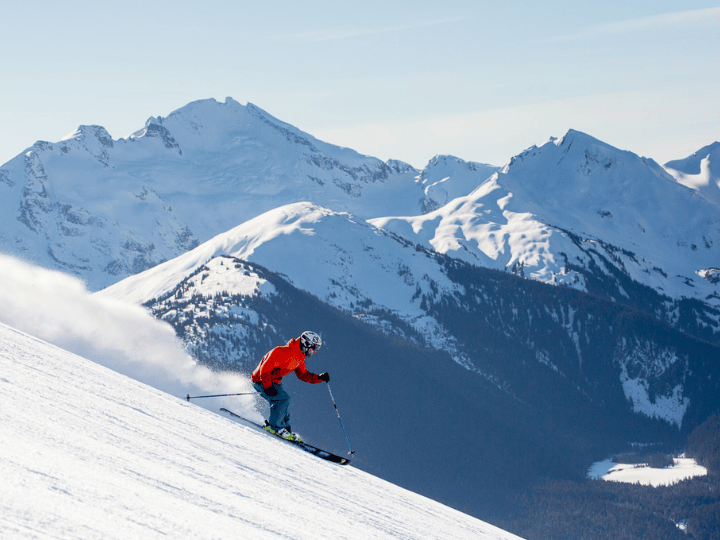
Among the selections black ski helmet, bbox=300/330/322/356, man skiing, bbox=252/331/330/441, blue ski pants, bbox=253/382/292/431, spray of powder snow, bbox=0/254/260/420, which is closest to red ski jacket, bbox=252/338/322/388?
man skiing, bbox=252/331/330/441

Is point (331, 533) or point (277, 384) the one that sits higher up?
point (277, 384)

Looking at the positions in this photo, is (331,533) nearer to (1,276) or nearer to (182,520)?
(182,520)

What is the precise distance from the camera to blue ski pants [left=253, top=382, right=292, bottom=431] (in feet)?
60.1

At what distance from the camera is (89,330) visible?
88.9 metres

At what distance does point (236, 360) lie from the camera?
19625 cm

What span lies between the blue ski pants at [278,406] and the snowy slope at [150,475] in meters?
1.38

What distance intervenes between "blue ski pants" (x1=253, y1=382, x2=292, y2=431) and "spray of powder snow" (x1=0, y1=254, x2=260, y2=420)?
145ft

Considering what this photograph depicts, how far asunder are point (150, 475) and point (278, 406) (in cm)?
876

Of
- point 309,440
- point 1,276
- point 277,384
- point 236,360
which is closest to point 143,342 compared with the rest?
point 1,276

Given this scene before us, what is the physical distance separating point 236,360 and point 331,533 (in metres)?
189

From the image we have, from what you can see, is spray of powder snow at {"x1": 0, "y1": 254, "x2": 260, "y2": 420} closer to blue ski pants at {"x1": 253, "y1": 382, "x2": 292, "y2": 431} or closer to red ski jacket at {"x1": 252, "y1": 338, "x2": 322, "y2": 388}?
blue ski pants at {"x1": 253, "y1": 382, "x2": 292, "y2": 431}

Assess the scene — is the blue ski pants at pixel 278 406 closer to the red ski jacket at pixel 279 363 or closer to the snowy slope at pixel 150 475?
the red ski jacket at pixel 279 363

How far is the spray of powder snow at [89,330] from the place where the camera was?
75.0 metres

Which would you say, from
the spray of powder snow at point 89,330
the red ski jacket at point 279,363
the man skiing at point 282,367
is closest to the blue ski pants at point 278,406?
the man skiing at point 282,367
